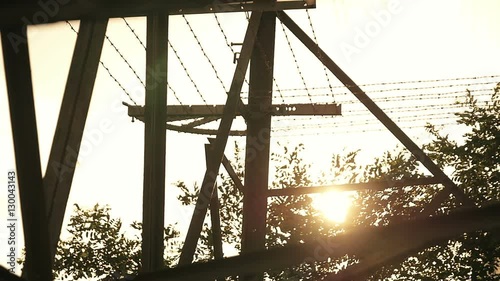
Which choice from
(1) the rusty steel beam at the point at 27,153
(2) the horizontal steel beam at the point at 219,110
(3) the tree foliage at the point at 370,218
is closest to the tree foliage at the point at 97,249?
(3) the tree foliage at the point at 370,218

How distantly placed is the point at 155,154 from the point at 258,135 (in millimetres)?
6420

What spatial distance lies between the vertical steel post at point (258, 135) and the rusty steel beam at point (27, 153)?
9.19m

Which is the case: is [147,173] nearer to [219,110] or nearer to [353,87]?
[353,87]

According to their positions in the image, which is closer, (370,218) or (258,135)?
(258,135)

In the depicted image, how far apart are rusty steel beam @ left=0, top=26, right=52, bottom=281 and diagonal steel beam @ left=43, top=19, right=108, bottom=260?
1.68 metres

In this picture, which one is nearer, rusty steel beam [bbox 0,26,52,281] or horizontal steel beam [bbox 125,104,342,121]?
rusty steel beam [bbox 0,26,52,281]

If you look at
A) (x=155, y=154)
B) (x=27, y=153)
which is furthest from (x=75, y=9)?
(x=155, y=154)

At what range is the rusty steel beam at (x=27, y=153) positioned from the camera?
9.19ft

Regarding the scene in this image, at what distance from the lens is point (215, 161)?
1068cm

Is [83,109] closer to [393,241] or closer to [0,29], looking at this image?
[0,29]

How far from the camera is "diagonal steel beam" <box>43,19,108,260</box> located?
15.6 ft

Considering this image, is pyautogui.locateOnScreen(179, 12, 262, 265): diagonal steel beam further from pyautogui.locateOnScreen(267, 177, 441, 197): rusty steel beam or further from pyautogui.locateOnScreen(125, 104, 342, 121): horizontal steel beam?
pyautogui.locateOnScreen(267, 177, 441, 197): rusty steel beam

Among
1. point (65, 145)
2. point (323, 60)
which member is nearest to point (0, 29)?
point (65, 145)

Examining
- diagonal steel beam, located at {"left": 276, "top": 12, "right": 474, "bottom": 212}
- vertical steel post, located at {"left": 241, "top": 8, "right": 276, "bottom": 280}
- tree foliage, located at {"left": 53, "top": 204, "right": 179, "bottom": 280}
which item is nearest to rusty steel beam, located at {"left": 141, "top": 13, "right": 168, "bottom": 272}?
vertical steel post, located at {"left": 241, "top": 8, "right": 276, "bottom": 280}
